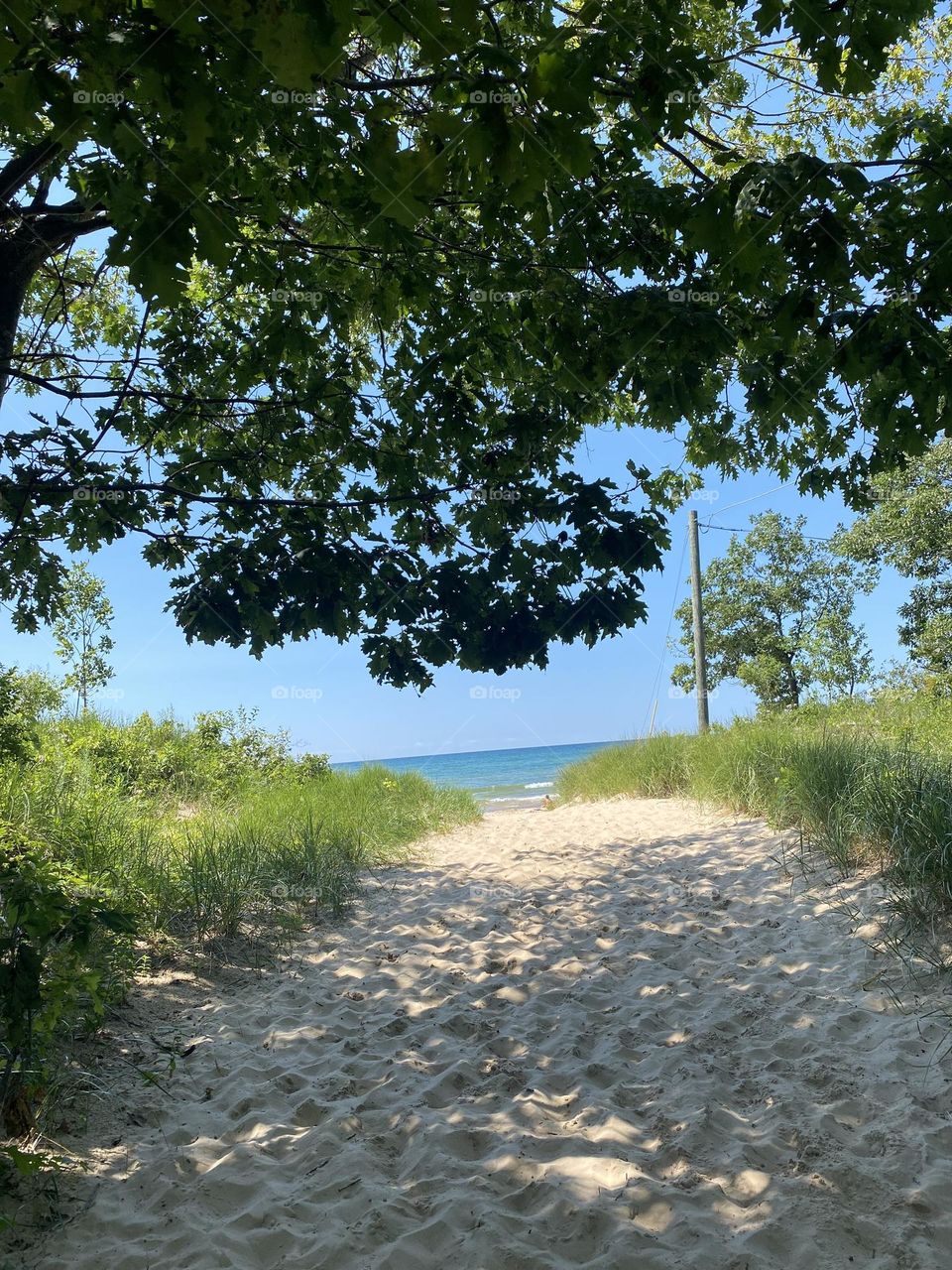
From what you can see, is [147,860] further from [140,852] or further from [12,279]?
[12,279]

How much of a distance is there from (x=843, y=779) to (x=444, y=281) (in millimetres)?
5440

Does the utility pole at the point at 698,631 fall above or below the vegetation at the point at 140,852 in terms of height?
above

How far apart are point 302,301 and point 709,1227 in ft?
17.6

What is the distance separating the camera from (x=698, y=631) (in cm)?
1775

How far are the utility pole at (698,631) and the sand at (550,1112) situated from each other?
10150 mm

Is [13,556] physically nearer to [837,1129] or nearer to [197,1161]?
[197,1161]

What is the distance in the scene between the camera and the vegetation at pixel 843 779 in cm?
565

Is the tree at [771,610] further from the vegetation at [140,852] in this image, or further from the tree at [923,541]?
the vegetation at [140,852]

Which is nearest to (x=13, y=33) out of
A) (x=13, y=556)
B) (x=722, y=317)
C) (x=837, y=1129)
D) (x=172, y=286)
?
(x=172, y=286)

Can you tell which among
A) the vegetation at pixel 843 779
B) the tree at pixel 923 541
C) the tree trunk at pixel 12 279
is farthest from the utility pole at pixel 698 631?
the tree trunk at pixel 12 279

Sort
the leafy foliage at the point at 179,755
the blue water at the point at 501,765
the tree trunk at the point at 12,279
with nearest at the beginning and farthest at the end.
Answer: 1. the tree trunk at the point at 12,279
2. the leafy foliage at the point at 179,755
3. the blue water at the point at 501,765

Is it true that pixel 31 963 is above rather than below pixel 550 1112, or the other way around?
above

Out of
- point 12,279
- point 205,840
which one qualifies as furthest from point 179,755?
point 12,279

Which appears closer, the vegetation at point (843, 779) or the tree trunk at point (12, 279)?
the tree trunk at point (12, 279)
